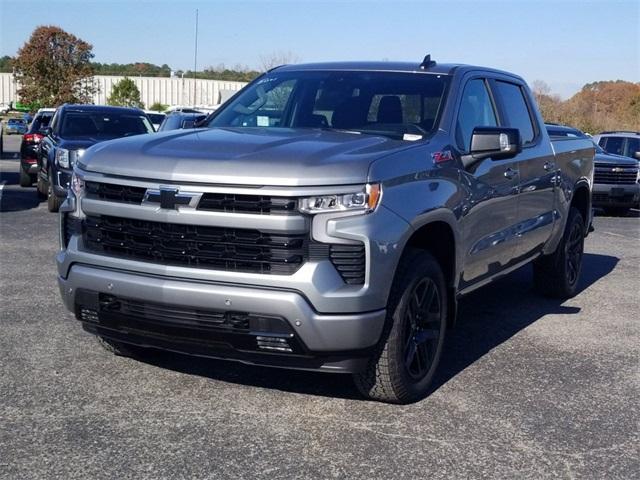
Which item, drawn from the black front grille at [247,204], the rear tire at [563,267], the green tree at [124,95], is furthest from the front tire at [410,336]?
the green tree at [124,95]

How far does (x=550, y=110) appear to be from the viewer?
42062mm

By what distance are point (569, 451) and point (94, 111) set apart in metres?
11.2

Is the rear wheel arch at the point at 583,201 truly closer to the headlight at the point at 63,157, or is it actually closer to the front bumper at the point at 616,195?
the headlight at the point at 63,157

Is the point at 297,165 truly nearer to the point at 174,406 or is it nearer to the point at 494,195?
the point at 174,406

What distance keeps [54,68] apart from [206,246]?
5689cm

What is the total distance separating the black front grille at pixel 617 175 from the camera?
57.6ft

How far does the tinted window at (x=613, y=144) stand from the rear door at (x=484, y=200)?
14.3m

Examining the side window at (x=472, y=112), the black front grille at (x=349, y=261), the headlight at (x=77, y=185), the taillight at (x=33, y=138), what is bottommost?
the taillight at (x=33, y=138)

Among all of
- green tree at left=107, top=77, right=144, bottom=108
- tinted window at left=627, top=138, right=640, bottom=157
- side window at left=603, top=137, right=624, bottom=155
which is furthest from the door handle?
green tree at left=107, top=77, right=144, bottom=108

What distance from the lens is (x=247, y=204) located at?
177 inches

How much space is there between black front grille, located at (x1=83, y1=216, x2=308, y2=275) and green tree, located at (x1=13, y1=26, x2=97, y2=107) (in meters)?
53.2

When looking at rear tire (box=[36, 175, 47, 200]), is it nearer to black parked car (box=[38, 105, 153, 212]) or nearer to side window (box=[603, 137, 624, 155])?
black parked car (box=[38, 105, 153, 212])

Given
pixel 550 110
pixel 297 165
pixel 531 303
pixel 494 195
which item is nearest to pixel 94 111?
pixel 531 303

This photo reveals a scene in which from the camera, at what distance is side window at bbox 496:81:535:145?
23.0 ft
